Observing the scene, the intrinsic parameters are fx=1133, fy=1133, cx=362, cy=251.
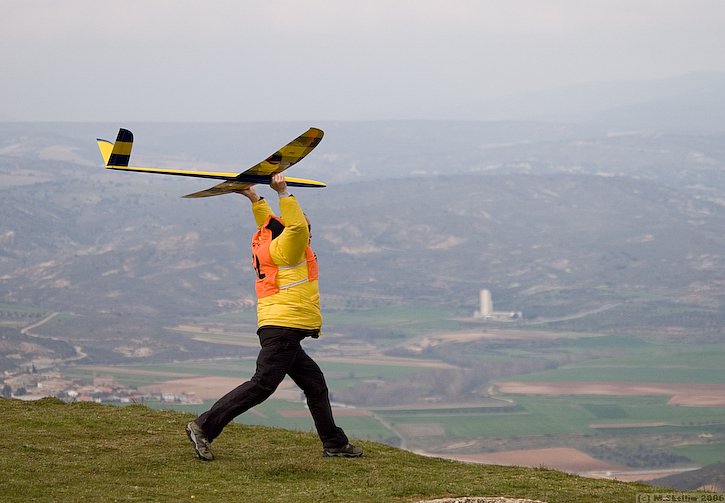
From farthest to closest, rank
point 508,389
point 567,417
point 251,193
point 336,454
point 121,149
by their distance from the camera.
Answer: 1. point 508,389
2. point 567,417
3. point 121,149
4. point 251,193
5. point 336,454

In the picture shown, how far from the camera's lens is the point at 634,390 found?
4520 inches

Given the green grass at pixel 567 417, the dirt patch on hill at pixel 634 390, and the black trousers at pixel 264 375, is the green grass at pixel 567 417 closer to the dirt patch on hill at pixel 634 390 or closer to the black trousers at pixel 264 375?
the dirt patch on hill at pixel 634 390

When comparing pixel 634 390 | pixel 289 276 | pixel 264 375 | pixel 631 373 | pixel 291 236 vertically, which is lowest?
pixel 631 373

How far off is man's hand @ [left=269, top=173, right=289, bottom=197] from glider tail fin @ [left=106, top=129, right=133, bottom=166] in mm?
Answer: 3332

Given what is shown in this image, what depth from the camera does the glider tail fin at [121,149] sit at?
14555mm

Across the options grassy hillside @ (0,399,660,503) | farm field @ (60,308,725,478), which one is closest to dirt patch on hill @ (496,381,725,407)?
farm field @ (60,308,725,478)

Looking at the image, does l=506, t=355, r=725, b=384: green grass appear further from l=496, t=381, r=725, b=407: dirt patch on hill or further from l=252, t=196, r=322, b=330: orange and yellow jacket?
l=252, t=196, r=322, b=330: orange and yellow jacket

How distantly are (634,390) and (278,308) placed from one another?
107767mm

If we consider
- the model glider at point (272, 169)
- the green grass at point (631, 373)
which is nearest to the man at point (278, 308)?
the model glider at point (272, 169)

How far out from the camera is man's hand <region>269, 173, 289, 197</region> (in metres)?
11.8

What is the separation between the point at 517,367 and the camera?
139 meters

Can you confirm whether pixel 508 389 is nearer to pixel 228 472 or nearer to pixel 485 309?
pixel 485 309

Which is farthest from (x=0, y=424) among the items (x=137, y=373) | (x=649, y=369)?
(x=649, y=369)

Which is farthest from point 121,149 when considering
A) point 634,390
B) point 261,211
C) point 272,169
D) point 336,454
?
point 634,390
